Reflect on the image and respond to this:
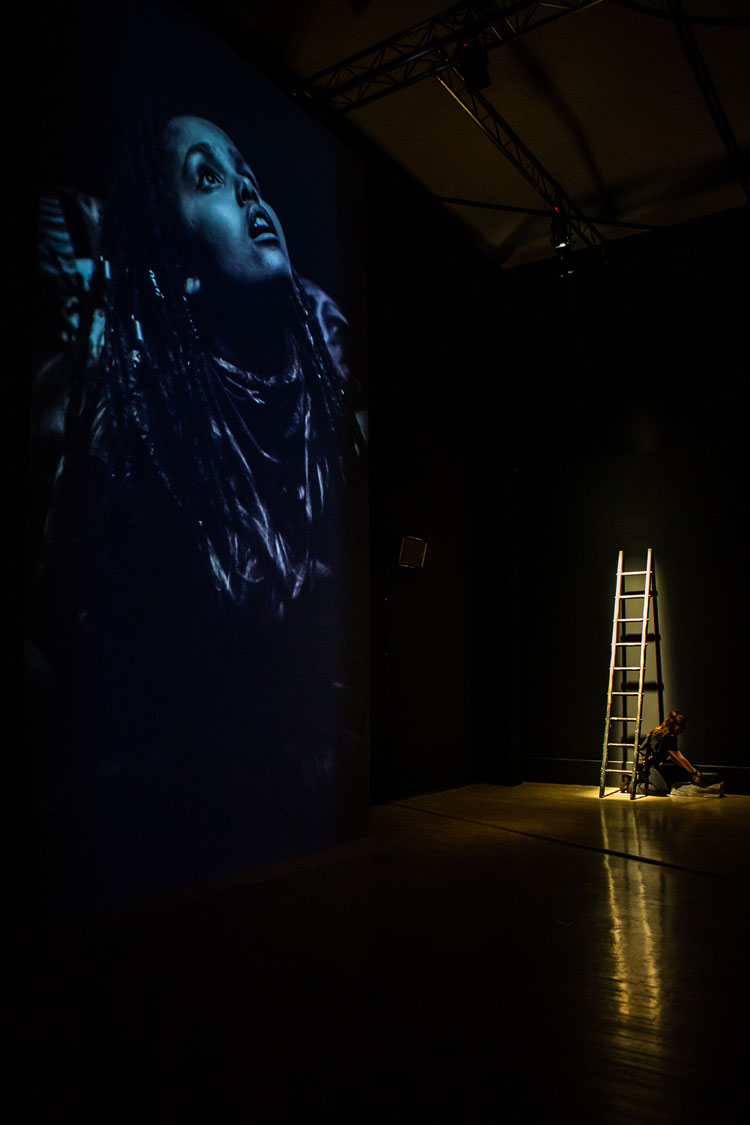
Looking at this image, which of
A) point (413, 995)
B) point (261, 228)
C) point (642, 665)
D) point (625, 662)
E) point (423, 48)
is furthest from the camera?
point (625, 662)

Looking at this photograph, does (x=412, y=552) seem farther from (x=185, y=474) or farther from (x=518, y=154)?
(x=518, y=154)

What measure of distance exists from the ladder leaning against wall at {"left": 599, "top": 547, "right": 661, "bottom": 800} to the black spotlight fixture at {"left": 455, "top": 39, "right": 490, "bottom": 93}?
3.68 meters

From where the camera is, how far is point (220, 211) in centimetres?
419

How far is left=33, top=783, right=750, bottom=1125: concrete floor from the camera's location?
1915 mm

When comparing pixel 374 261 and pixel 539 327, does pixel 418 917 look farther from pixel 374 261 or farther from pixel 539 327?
pixel 539 327

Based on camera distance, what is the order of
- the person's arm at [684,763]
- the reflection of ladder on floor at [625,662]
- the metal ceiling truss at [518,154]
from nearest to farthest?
the metal ceiling truss at [518,154]
the person's arm at [684,763]
the reflection of ladder on floor at [625,662]

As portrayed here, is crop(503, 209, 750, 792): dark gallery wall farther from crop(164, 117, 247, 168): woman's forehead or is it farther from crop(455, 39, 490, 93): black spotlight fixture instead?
crop(164, 117, 247, 168): woman's forehead

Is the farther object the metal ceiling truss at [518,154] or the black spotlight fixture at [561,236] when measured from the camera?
the black spotlight fixture at [561,236]

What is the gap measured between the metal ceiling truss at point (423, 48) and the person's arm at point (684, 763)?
483 centimetres

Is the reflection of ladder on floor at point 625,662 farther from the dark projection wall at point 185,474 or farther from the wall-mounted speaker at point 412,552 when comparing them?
the dark projection wall at point 185,474

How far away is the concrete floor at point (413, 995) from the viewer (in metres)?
1.92

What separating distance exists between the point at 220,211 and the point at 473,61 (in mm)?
1754

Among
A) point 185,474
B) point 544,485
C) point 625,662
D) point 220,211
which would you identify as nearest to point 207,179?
point 220,211

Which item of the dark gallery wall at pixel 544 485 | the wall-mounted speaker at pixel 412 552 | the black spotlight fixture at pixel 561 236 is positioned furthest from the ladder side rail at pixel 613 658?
the black spotlight fixture at pixel 561 236
